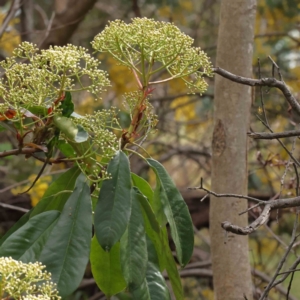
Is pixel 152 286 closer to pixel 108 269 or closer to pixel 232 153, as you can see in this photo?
pixel 108 269

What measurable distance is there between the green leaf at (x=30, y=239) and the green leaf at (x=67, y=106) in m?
0.20

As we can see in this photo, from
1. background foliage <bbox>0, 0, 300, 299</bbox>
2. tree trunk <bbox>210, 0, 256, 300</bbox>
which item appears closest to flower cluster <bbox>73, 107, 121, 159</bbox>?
tree trunk <bbox>210, 0, 256, 300</bbox>

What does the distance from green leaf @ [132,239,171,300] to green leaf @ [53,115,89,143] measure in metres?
0.28

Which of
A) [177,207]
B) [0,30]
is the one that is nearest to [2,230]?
[0,30]

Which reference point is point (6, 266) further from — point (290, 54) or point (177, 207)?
point (290, 54)

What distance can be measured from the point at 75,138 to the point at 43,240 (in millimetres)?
214

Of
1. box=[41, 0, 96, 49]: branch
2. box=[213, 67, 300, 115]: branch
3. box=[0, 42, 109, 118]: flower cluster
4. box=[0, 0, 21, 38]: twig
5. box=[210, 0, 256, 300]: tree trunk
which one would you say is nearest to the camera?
box=[0, 42, 109, 118]: flower cluster

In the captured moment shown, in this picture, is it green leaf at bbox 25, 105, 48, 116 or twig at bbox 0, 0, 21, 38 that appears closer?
green leaf at bbox 25, 105, 48, 116

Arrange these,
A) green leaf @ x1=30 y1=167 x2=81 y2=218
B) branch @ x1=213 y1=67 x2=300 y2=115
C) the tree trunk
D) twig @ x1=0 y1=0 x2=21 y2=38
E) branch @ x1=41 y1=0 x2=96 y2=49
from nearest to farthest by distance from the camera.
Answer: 1. branch @ x1=213 y1=67 x2=300 y2=115
2. green leaf @ x1=30 y1=167 x2=81 y2=218
3. the tree trunk
4. twig @ x1=0 y1=0 x2=21 y2=38
5. branch @ x1=41 y1=0 x2=96 y2=49

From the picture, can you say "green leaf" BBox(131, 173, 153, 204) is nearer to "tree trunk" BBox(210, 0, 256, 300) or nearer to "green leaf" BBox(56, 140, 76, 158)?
"green leaf" BBox(56, 140, 76, 158)

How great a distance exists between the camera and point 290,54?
4.20 metres

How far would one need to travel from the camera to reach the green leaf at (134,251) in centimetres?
113

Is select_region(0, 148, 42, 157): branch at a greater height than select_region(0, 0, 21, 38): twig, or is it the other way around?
select_region(0, 0, 21, 38): twig

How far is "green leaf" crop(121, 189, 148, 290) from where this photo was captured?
3.70ft
